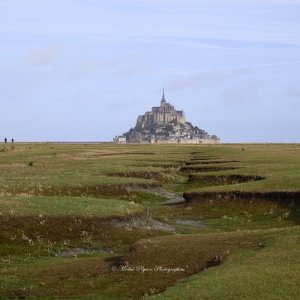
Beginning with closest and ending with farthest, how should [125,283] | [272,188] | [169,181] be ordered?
1. [125,283]
2. [272,188]
3. [169,181]

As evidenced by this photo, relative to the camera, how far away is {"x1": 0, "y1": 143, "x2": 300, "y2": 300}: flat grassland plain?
19.9 meters

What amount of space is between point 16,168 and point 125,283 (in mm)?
50514

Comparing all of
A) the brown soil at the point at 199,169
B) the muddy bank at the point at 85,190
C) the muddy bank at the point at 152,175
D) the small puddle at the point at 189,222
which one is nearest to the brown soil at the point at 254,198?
the small puddle at the point at 189,222

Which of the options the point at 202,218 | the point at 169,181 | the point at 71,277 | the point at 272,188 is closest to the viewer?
the point at 71,277

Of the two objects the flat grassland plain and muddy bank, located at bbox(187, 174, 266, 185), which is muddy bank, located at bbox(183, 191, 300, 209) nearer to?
the flat grassland plain

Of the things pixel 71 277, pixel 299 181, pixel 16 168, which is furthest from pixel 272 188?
pixel 16 168

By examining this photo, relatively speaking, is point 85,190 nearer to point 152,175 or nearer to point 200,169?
point 152,175

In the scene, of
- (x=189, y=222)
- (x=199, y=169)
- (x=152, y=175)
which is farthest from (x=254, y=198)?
(x=199, y=169)

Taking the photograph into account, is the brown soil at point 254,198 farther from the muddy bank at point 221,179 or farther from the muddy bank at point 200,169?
the muddy bank at point 200,169

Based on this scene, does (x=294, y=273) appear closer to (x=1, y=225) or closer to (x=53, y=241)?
(x=53, y=241)

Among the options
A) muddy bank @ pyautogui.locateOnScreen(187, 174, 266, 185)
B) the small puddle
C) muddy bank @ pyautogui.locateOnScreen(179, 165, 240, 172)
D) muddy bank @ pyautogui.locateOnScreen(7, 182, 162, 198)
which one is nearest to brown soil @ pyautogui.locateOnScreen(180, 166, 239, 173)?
muddy bank @ pyautogui.locateOnScreen(179, 165, 240, 172)

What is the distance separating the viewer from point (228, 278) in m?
18.9

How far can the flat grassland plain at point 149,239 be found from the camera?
19891 millimetres

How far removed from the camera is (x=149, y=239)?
2711 centimetres
